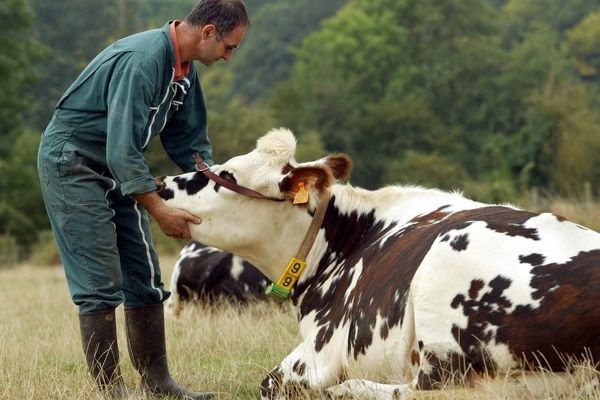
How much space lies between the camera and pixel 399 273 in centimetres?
543

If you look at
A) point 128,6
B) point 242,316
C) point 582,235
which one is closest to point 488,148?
point 128,6

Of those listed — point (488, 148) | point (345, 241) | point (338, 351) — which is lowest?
point (488, 148)

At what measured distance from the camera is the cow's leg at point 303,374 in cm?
555

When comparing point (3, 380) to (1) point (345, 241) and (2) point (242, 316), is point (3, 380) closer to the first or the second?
(1) point (345, 241)

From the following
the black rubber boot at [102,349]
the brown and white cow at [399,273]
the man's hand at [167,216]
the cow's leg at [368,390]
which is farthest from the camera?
the black rubber boot at [102,349]

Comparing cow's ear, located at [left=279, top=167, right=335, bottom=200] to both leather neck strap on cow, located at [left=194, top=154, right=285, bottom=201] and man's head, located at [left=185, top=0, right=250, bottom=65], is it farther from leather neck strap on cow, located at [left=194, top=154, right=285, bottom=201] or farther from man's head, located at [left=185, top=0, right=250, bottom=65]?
man's head, located at [left=185, top=0, right=250, bottom=65]

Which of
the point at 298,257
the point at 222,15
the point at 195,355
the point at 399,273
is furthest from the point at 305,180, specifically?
the point at 195,355

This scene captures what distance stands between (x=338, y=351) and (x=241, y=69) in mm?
90713

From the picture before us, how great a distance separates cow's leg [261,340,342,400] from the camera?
5555mm

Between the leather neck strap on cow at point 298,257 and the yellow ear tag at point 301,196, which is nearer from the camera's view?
the yellow ear tag at point 301,196

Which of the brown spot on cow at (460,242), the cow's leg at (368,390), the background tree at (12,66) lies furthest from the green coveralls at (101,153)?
the background tree at (12,66)

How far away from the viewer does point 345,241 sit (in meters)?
6.21

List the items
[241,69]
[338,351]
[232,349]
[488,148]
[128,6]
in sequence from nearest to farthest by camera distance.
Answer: [338,351], [232,349], [488,148], [128,6], [241,69]

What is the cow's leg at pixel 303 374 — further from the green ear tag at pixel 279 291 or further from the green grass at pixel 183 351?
the green ear tag at pixel 279 291
